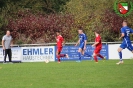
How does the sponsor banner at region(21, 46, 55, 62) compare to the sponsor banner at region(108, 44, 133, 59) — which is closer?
the sponsor banner at region(108, 44, 133, 59)

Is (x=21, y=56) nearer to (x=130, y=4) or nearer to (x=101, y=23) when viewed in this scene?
(x=101, y=23)

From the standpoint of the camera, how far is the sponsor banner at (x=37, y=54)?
1444 inches

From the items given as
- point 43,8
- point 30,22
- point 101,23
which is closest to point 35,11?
point 43,8

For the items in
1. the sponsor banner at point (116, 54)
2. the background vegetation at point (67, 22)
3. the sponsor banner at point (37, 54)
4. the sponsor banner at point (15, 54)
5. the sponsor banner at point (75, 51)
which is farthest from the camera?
the background vegetation at point (67, 22)

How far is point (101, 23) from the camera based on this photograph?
171 ft

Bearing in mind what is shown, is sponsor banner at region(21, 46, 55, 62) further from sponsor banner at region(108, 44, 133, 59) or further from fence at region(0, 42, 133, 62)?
sponsor banner at region(108, 44, 133, 59)

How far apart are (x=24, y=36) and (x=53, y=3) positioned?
20.4 metres

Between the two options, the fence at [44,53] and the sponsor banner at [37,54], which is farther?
the sponsor banner at [37,54]

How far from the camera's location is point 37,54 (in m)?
36.9

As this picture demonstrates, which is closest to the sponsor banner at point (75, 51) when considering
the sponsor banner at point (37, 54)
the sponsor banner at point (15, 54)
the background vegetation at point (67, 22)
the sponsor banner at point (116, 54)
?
the sponsor banner at point (116, 54)

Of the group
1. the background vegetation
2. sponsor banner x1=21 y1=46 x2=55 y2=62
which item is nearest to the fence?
sponsor banner x1=21 y1=46 x2=55 y2=62

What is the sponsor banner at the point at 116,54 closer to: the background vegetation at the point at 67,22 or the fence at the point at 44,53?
the fence at the point at 44,53

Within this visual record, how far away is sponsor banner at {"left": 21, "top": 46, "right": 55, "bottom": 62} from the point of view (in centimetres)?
3669

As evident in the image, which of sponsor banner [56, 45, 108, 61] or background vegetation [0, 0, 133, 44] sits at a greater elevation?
background vegetation [0, 0, 133, 44]
